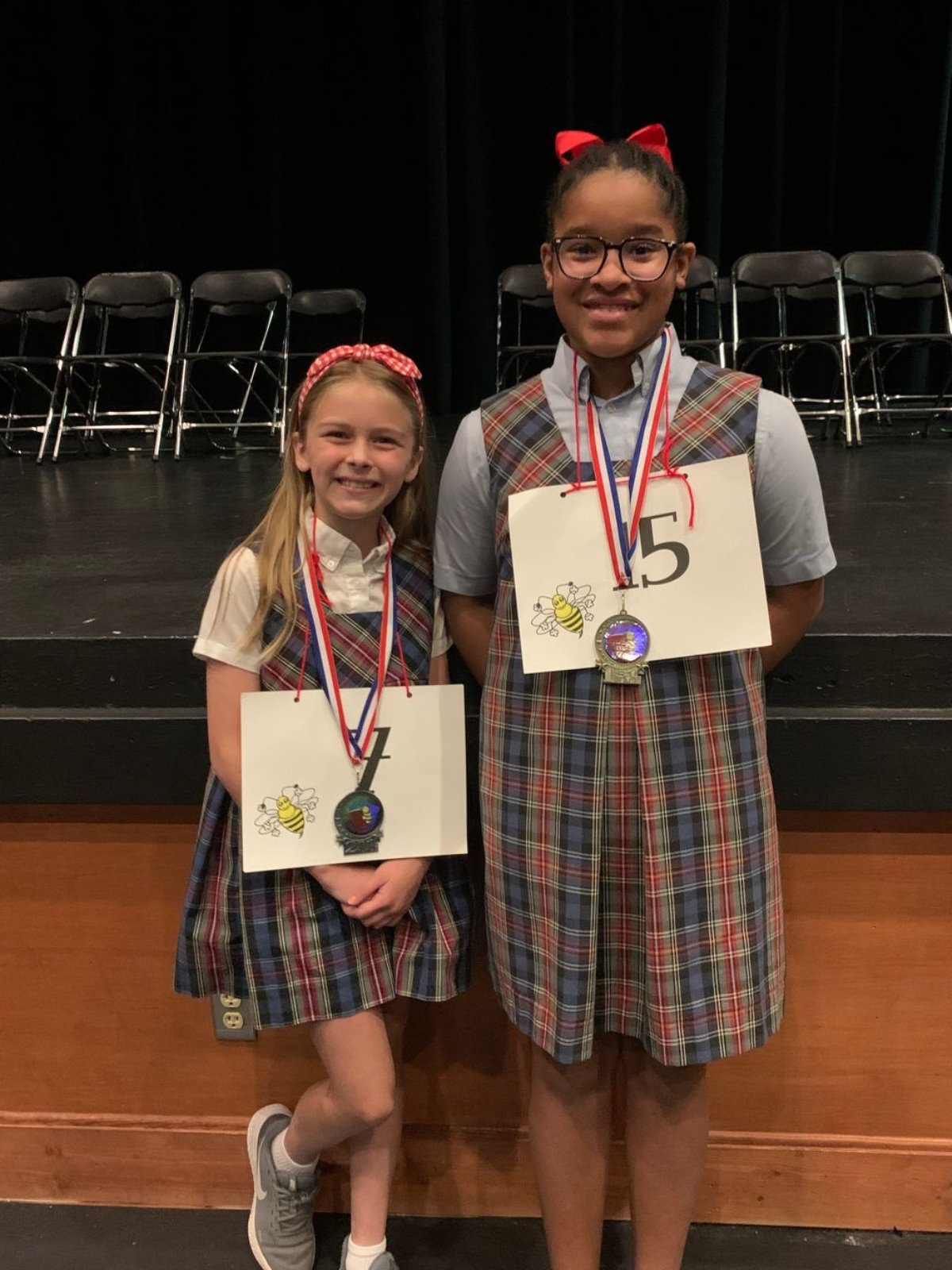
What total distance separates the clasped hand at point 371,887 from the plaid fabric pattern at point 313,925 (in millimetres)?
34

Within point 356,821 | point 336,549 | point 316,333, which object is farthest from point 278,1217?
point 316,333

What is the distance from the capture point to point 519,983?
3.33ft

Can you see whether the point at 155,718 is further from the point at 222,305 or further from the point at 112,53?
the point at 112,53

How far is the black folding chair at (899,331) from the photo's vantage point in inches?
158

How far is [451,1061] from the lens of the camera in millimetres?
1308

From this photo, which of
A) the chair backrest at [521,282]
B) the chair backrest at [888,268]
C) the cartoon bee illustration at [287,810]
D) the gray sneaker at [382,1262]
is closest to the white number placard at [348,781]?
the cartoon bee illustration at [287,810]

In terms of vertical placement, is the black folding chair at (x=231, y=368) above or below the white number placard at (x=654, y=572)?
above

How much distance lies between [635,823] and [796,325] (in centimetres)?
486

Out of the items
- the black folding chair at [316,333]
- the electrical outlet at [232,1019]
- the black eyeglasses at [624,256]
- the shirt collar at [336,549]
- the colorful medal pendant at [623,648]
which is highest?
the black folding chair at [316,333]

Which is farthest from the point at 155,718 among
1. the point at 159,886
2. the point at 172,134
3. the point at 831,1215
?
the point at 172,134

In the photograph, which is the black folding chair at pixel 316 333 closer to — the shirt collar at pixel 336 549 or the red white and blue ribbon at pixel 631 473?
the shirt collar at pixel 336 549

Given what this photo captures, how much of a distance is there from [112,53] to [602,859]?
5204 millimetres

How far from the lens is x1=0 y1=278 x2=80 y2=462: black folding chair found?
394 centimetres

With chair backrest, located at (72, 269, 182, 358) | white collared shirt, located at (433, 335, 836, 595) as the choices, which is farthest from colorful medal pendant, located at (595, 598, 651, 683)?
chair backrest, located at (72, 269, 182, 358)
